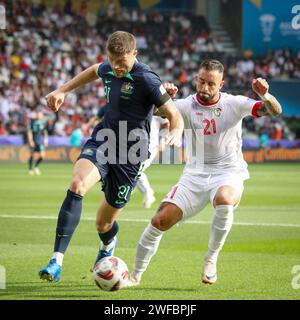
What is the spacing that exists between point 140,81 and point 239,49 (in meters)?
36.6

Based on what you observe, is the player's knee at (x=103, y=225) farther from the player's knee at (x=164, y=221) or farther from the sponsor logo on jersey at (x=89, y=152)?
the sponsor logo on jersey at (x=89, y=152)

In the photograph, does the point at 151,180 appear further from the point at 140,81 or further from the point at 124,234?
the point at 140,81

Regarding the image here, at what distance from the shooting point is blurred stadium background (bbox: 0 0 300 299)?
8.55 metres

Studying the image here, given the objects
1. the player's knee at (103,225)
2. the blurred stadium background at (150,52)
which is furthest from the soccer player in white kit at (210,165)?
the blurred stadium background at (150,52)

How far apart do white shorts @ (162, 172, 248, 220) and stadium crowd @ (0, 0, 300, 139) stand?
84.9ft

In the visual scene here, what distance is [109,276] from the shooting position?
7309 millimetres

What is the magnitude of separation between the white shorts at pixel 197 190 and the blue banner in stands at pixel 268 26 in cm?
2955

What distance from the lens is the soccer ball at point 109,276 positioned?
7.32m

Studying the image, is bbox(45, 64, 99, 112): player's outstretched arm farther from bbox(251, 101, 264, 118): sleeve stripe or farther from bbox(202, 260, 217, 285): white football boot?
bbox(202, 260, 217, 285): white football boot

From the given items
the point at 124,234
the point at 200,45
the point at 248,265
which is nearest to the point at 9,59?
the point at 200,45

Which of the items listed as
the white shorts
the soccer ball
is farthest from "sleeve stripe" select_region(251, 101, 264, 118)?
the soccer ball

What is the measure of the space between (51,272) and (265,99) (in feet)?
8.74

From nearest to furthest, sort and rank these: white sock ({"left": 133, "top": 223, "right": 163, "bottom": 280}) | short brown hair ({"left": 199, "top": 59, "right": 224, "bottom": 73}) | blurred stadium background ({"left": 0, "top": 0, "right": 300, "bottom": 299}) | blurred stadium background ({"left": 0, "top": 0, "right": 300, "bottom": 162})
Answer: white sock ({"left": 133, "top": 223, "right": 163, "bottom": 280}) < short brown hair ({"left": 199, "top": 59, "right": 224, "bottom": 73}) < blurred stadium background ({"left": 0, "top": 0, "right": 300, "bottom": 299}) < blurred stadium background ({"left": 0, "top": 0, "right": 300, "bottom": 162})

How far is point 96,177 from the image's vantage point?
25.8ft
